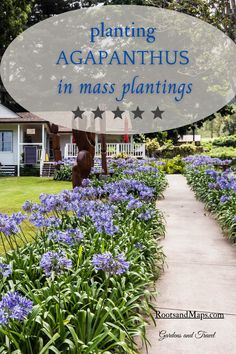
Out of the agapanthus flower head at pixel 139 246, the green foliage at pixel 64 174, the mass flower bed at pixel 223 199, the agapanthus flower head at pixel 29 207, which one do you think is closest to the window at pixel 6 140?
the green foliage at pixel 64 174

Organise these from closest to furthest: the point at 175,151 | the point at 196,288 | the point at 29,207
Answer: the point at 196,288, the point at 29,207, the point at 175,151

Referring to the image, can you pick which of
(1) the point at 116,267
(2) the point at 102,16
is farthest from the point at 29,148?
(1) the point at 116,267

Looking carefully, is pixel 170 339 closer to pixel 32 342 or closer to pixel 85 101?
pixel 32 342

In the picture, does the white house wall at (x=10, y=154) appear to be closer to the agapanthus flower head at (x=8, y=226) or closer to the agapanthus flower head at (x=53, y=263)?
the agapanthus flower head at (x=8, y=226)

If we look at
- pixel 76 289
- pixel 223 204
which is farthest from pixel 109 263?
pixel 223 204

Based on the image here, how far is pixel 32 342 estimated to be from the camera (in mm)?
3041

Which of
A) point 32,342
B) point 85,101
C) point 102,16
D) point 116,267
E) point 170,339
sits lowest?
point 170,339

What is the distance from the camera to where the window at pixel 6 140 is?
2831 cm

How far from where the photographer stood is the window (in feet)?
92.9

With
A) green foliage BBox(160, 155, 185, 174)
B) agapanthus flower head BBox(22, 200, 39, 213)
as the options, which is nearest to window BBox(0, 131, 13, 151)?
green foliage BBox(160, 155, 185, 174)

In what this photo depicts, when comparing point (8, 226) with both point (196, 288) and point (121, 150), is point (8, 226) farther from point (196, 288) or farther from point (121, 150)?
point (121, 150)

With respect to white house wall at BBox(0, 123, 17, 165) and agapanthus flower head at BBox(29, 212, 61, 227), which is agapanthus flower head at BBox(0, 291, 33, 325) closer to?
agapanthus flower head at BBox(29, 212, 61, 227)

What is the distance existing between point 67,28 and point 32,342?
2795 centimetres

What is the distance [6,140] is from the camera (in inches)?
1117
